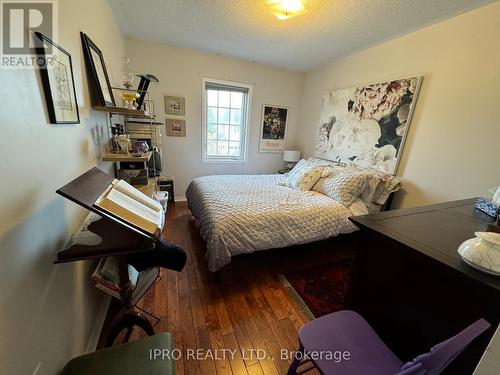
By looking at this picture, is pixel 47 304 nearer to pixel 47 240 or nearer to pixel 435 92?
pixel 47 240

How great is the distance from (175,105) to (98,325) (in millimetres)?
2874

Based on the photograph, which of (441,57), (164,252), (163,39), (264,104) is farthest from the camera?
(264,104)

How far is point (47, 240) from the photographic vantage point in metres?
0.82

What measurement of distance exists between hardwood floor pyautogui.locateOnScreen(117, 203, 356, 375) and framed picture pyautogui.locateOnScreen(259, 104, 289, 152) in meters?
2.30

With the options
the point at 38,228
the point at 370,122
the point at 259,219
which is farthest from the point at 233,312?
the point at 370,122

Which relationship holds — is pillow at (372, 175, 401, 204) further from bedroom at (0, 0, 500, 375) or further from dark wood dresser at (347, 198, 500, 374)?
dark wood dresser at (347, 198, 500, 374)

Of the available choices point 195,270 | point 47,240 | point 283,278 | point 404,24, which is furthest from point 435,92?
point 47,240

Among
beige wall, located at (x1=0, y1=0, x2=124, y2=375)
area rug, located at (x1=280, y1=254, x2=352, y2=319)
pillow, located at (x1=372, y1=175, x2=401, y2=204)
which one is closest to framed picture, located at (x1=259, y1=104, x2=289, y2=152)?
pillow, located at (x1=372, y1=175, x2=401, y2=204)

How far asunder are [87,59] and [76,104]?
437 millimetres

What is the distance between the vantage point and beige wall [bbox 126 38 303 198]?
9.73ft

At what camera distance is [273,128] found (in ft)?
12.7

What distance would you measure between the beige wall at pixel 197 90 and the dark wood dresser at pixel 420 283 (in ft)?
9.62

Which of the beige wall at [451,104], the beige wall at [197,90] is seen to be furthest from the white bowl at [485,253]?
the beige wall at [197,90]

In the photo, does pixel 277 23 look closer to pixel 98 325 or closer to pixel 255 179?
pixel 255 179
